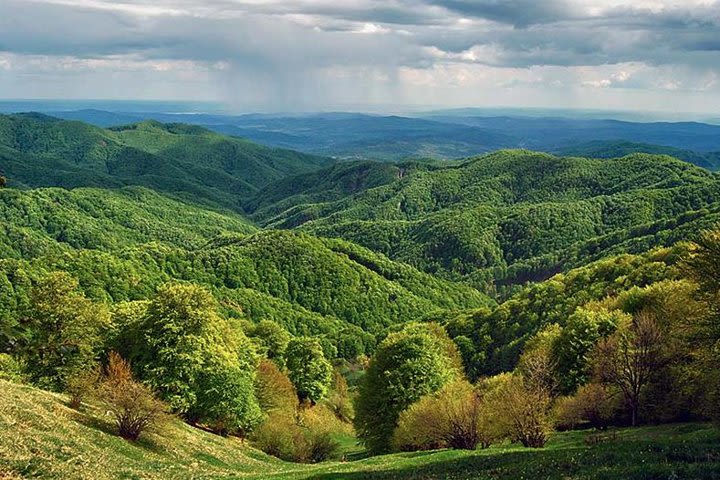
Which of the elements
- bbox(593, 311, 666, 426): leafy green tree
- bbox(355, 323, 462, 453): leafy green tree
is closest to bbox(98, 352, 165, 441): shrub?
bbox(355, 323, 462, 453): leafy green tree

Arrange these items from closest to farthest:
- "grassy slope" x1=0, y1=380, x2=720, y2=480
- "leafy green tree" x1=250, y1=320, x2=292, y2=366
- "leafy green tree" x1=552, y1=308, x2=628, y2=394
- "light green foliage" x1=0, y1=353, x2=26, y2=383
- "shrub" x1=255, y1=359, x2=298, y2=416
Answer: "grassy slope" x1=0, y1=380, x2=720, y2=480 < "light green foliage" x1=0, y1=353, x2=26, y2=383 < "leafy green tree" x1=552, y1=308, x2=628, y2=394 < "shrub" x1=255, y1=359, x2=298, y2=416 < "leafy green tree" x1=250, y1=320, x2=292, y2=366

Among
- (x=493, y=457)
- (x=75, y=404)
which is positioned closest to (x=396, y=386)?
(x=493, y=457)

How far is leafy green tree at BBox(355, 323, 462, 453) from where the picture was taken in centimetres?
6706

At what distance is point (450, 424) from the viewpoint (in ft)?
171

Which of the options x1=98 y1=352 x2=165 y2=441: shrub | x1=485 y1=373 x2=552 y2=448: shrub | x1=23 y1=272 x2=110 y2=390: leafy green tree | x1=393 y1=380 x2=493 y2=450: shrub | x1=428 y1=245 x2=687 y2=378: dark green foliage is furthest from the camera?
x1=428 y1=245 x2=687 y2=378: dark green foliage

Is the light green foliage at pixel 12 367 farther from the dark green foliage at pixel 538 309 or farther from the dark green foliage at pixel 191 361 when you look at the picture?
the dark green foliage at pixel 538 309

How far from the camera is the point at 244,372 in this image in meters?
67.1

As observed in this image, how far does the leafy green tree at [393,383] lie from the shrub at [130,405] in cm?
2942

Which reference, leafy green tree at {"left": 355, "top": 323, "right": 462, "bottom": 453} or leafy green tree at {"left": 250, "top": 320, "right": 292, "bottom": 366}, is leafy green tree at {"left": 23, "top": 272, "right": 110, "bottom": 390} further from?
leafy green tree at {"left": 250, "top": 320, "right": 292, "bottom": 366}

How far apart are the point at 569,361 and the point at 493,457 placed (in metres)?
28.3

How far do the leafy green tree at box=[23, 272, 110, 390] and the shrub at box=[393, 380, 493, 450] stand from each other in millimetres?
32089

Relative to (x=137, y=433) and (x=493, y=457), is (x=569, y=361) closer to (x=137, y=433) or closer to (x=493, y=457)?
(x=493, y=457)

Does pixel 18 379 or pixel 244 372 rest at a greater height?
pixel 18 379

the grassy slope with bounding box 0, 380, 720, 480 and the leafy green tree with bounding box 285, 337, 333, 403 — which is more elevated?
the grassy slope with bounding box 0, 380, 720, 480
